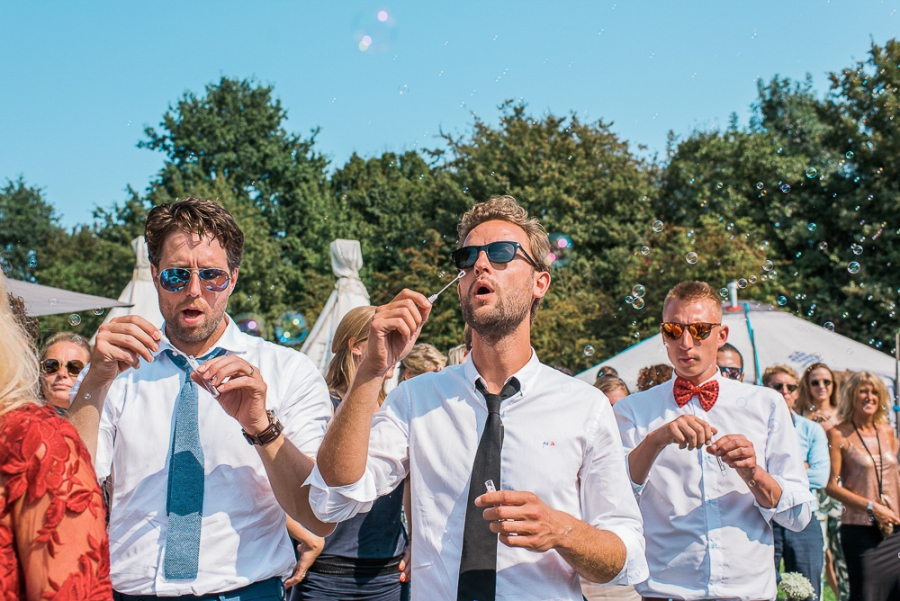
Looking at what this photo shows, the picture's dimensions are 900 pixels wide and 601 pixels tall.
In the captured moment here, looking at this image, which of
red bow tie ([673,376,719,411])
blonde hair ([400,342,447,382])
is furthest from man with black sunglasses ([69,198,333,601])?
blonde hair ([400,342,447,382])

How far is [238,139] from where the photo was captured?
30.9 m

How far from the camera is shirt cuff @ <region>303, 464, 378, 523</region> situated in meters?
2.31

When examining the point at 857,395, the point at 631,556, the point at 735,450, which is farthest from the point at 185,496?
the point at 857,395

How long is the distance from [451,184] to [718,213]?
8.38 meters

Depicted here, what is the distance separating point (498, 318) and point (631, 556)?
81 centimetres

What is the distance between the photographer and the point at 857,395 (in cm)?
655

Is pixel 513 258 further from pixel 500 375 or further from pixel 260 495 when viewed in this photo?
pixel 260 495

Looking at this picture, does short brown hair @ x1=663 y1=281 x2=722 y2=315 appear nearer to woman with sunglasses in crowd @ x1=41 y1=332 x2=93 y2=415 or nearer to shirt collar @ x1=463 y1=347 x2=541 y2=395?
shirt collar @ x1=463 y1=347 x2=541 y2=395

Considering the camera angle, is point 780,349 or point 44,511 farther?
point 780,349

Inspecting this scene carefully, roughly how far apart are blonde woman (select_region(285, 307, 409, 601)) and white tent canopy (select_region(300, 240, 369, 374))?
5.50 m

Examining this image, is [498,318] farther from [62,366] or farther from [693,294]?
[62,366]

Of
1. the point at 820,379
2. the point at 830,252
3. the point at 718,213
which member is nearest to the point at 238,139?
the point at 718,213

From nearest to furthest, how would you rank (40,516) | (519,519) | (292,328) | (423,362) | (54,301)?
(40,516) → (519,519) → (423,362) → (54,301) → (292,328)

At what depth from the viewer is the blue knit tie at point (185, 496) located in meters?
2.51
